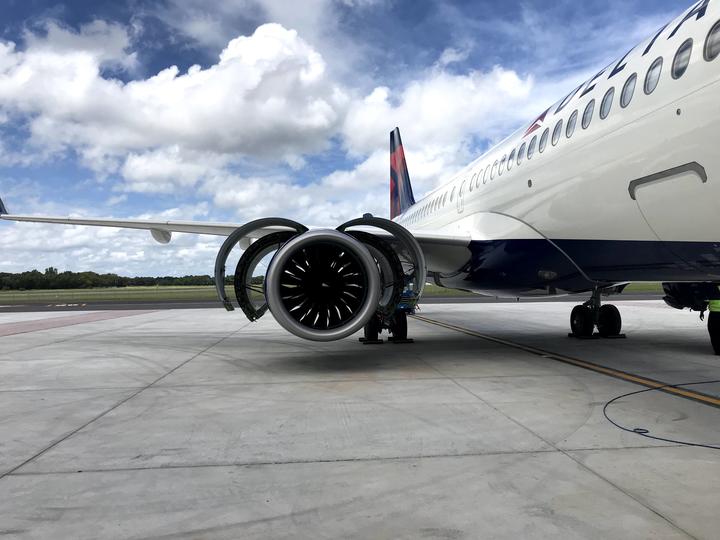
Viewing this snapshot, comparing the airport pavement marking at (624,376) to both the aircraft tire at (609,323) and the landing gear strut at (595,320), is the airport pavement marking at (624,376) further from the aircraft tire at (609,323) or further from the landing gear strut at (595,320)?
the aircraft tire at (609,323)

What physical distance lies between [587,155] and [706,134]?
68.4 inches

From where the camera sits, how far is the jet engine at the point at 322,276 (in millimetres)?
6426

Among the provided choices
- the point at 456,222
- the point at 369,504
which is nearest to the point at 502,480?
Result: the point at 369,504

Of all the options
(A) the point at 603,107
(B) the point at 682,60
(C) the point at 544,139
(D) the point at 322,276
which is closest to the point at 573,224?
(A) the point at 603,107

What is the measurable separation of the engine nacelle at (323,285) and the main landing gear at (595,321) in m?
4.94

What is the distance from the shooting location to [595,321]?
10062 mm

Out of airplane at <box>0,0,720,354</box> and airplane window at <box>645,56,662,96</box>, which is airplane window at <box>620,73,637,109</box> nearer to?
airplane at <box>0,0,720,354</box>

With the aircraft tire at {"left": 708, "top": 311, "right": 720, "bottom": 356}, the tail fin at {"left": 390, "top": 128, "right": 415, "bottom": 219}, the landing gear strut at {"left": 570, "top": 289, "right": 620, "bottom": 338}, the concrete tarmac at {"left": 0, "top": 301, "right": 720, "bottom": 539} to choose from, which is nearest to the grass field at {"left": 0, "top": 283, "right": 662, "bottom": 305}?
the tail fin at {"left": 390, "top": 128, "right": 415, "bottom": 219}

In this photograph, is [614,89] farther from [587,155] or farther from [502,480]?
[502,480]

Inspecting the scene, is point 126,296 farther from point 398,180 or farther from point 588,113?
point 588,113

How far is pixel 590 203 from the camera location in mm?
6062

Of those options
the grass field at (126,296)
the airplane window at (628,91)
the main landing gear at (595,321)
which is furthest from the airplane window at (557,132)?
the grass field at (126,296)

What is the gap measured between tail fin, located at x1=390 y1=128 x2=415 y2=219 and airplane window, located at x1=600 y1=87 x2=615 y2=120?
14.0 m

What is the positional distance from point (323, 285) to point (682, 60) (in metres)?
4.43
